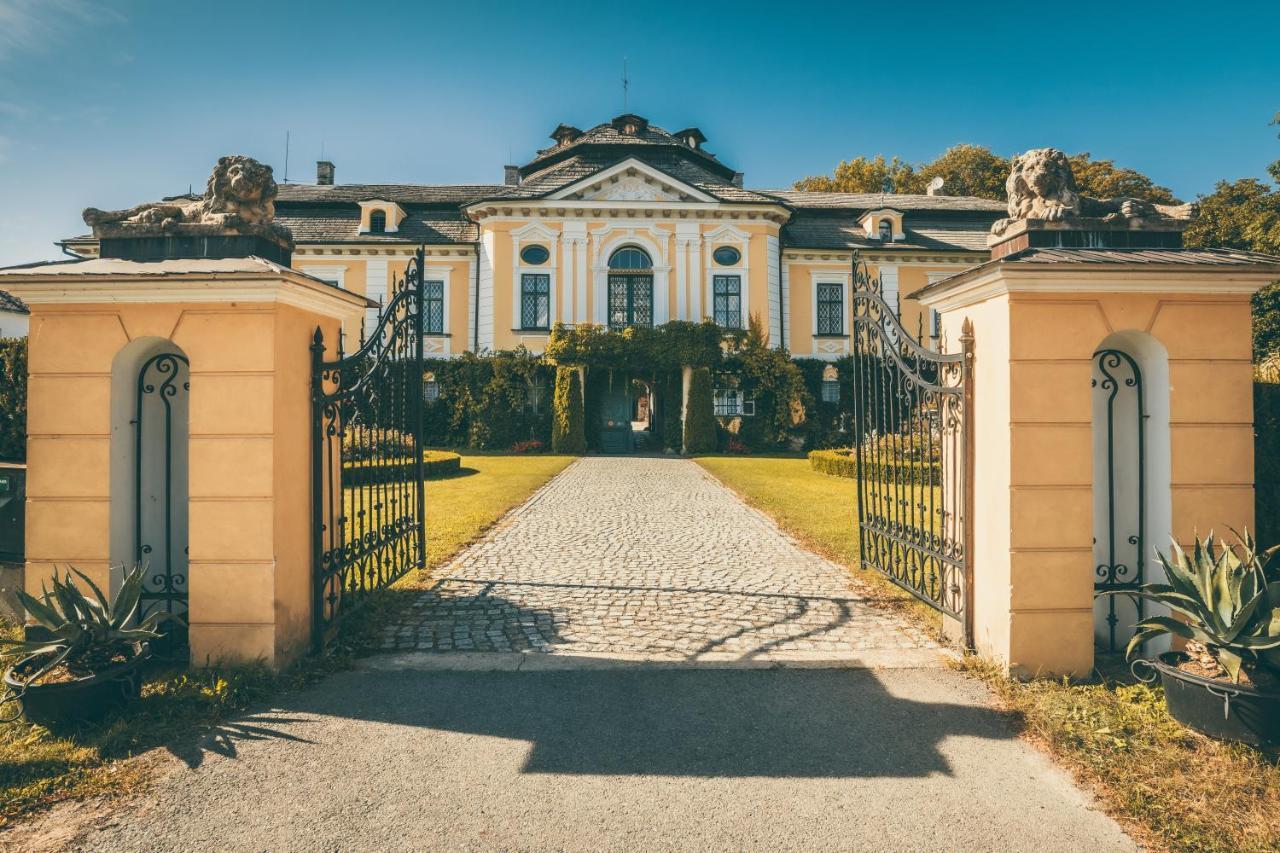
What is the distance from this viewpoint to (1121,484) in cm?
470

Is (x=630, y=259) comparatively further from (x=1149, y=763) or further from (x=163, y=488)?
(x=1149, y=763)

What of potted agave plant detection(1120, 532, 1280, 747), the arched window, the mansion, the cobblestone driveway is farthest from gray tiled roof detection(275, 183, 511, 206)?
potted agave plant detection(1120, 532, 1280, 747)

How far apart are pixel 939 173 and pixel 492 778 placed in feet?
144

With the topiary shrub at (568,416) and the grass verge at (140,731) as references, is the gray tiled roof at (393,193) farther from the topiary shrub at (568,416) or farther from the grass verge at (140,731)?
the grass verge at (140,731)

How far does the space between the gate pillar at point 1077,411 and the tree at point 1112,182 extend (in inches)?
1417

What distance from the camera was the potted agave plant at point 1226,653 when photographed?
3.16m

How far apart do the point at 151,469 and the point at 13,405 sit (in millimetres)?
3296

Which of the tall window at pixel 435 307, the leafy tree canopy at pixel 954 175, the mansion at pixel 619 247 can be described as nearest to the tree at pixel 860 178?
the leafy tree canopy at pixel 954 175

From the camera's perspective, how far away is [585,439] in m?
23.1

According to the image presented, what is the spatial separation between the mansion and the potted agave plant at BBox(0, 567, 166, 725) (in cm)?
2086

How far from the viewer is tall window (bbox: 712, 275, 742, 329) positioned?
82.0 ft

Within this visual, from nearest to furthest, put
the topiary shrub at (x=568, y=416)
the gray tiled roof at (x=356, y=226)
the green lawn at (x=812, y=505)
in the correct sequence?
the green lawn at (x=812, y=505) → the topiary shrub at (x=568, y=416) → the gray tiled roof at (x=356, y=226)

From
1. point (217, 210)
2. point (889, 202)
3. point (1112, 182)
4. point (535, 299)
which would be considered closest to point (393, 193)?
point (535, 299)

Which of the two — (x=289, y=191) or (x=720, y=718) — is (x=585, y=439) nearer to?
Answer: (x=289, y=191)
